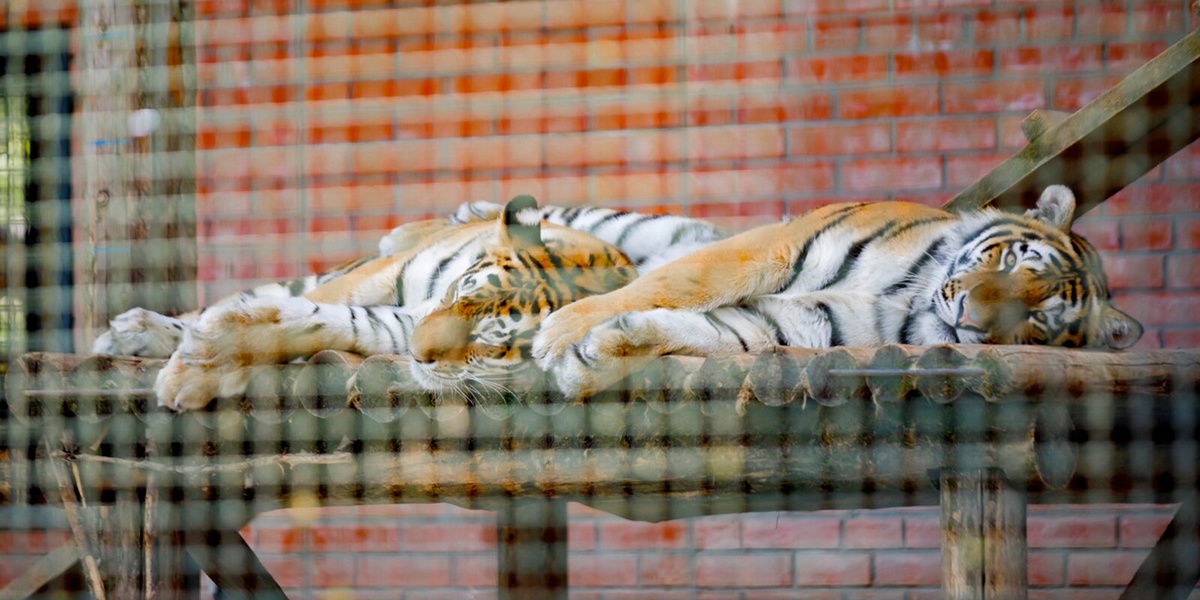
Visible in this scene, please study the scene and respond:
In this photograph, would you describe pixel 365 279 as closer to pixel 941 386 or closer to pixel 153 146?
pixel 153 146

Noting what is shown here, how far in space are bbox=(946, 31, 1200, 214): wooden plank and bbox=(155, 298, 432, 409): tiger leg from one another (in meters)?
0.94

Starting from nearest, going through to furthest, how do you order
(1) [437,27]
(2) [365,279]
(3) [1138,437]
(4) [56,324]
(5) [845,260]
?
(3) [1138,437], (5) [845,260], (2) [365,279], (1) [437,27], (4) [56,324]

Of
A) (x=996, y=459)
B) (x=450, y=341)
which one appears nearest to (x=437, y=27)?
(x=450, y=341)

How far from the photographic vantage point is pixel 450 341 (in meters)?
1.12

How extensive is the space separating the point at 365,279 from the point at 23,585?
0.73 m

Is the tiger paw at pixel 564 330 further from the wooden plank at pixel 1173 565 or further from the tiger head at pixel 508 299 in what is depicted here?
the wooden plank at pixel 1173 565

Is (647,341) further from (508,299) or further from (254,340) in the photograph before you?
(254,340)

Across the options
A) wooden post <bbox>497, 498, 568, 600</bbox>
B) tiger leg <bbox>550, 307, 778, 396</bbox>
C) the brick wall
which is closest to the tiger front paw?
tiger leg <bbox>550, 307, 778, 396</bbox>

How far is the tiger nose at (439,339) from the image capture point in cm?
108

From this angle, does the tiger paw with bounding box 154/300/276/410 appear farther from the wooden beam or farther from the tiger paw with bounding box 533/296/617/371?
the wooden beam

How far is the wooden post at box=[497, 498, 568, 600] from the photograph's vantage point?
4.75 ft

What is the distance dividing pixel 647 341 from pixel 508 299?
275mm

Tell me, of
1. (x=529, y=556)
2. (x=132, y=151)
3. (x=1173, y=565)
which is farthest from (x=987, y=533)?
(x=132, y=151)

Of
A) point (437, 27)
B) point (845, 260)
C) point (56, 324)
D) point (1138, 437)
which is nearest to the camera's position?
point (1138, 437)
